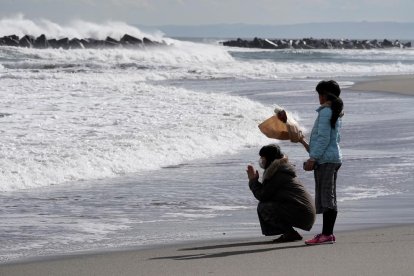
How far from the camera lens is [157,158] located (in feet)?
40.1

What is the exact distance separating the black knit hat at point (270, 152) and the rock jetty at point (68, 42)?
58473mm

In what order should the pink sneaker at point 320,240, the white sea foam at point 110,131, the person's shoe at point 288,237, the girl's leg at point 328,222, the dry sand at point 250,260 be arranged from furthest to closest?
the white sea foam at point 110,131 < the person's shoe at point 288,237 < the girl's leg at point 328,222 < the pink sneaker at point 320,240 < the dry sand at point 250,260

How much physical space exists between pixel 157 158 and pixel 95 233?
4.81 meters

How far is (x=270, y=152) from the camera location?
702cm

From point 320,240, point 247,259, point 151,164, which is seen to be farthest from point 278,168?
point 151,164

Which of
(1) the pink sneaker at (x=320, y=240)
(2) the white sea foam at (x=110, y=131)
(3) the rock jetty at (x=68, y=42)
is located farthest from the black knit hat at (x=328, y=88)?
(3) the rock jetty at (x=68, y=42)

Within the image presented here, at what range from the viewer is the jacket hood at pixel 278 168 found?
275 inches

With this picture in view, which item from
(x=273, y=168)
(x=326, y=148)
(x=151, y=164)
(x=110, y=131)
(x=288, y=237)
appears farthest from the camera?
(x=110, y=131)

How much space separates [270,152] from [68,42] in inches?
2417

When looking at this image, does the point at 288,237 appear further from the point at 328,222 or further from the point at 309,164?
the point at 309,164

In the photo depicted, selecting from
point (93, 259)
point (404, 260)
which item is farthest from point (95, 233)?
point (404, 260)

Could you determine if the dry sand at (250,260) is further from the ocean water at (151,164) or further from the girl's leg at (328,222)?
the ocean water at (151,164)

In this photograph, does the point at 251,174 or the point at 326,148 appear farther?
the point at 251,174

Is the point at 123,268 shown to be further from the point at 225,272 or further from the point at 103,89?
the point at 103,89
